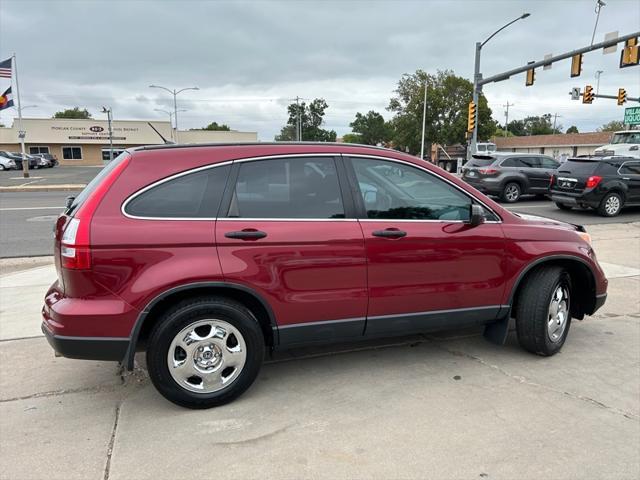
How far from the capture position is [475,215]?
3.59 metres

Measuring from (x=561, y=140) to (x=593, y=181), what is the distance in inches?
2118

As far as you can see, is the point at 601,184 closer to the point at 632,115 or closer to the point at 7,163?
the point at 632,115

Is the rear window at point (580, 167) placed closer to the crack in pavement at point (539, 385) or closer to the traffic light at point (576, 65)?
the traffic light at point (576, 65)

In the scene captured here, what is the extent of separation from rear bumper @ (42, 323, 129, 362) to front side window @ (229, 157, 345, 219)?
107 cm

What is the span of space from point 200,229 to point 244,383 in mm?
1095

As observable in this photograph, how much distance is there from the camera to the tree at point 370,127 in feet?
328

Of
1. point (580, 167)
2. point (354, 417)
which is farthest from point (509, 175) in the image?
point (354, 417)

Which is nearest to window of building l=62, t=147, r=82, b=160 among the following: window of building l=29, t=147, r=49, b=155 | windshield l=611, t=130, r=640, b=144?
window of building l=29, t=147, r=49, b=155

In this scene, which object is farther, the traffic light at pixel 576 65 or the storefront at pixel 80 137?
the storefront at pixel 80 137

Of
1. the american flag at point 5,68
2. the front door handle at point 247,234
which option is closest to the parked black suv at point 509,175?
the front door handle at point 247,234

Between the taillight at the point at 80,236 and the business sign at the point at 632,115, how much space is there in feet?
128

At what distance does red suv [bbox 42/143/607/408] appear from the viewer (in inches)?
116

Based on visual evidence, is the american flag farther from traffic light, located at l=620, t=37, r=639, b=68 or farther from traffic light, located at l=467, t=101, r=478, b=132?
traffic light, located at l=620, t=37, r=639, b=68

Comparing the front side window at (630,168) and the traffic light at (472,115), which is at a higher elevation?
the traffic light at (472,115)
